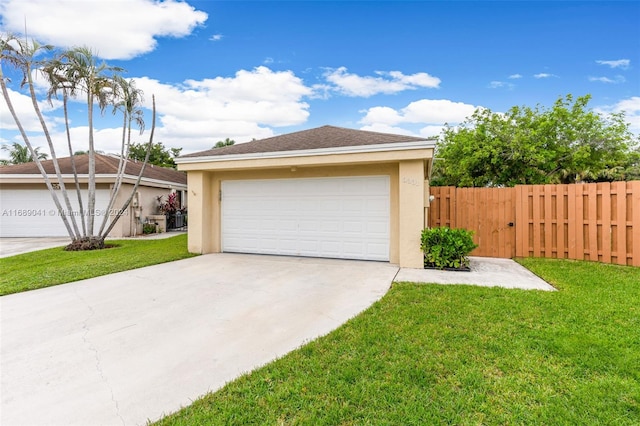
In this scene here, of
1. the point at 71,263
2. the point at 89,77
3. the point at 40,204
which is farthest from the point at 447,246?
the point at 40,204

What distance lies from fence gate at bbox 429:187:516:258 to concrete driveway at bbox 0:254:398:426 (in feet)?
12.1

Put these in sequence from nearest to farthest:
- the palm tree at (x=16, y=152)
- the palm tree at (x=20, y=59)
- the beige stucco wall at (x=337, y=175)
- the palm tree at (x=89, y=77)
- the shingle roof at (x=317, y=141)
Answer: the beige stucco wall at (x=337, y=175) → the shingle roof at (x=317, y=141) → the palm tree at (x=20, y=59) → the palm tree at (x=89, y=77) → the palm tree at (x=16, y=152)

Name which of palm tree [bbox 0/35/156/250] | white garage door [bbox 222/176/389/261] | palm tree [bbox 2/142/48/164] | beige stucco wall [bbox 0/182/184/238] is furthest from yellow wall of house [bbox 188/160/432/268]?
palm tree [bbox 2/142/48/164]

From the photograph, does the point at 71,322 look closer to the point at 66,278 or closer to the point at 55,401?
the point at 55,401

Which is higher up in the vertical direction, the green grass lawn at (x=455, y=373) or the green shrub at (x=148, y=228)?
the green shrub at (x=148, y=228)

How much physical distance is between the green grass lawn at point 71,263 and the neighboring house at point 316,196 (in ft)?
4.50

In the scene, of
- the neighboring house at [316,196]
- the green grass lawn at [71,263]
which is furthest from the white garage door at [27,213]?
the neighboring house at [316,196]

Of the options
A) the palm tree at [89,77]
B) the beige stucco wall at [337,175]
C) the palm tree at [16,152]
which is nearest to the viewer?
the beige stucco wall at [337,175]

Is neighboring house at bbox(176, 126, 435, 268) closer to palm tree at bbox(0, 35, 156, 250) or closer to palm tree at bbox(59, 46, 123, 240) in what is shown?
palm tree at bbox(0, 35, 156, 250)

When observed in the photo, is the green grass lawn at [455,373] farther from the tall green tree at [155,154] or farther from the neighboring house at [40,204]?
the tall green tree at [155,154]

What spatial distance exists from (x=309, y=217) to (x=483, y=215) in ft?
16.1

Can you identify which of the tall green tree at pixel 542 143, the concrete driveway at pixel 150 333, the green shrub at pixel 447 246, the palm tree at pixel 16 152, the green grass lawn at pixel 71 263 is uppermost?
the palm tree at pixel 16 152

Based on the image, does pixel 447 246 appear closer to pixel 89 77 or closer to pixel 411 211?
pixel 411 211

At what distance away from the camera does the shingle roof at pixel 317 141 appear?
24.2 feet
